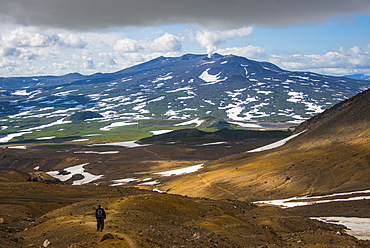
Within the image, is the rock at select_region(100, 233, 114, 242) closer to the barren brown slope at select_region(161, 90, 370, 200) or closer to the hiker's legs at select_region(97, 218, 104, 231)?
the hiker's legs at select_region(97, 218, 104, 231)

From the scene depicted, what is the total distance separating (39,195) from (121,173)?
240 ft

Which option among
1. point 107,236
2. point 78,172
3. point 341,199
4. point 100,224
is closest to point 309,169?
point 341,199

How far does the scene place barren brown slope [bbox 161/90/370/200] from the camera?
61.2 m

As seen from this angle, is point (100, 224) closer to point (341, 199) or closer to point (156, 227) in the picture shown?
point (156, 227)

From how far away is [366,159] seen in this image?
64062 millimetres

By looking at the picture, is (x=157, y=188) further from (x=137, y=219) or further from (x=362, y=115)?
(x=137, y=219)

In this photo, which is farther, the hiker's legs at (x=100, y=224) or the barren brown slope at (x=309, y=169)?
the barren brown slope at (x=309, y=169)

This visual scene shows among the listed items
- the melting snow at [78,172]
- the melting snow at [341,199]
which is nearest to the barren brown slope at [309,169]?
the melting snow at [341,199]

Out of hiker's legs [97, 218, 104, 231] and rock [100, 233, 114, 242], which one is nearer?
rock [100, 233, 114, 242]

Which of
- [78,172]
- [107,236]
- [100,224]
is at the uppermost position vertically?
[107,236]

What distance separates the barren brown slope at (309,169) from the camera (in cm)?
6116

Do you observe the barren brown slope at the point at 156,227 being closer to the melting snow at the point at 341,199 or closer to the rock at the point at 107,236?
the rock at the point at 107,236

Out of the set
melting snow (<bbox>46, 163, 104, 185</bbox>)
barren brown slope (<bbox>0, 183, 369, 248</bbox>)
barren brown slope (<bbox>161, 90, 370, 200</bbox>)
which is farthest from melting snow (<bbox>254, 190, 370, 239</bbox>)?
melting snow (<bbox>46, 163, 104, 185</bbox>)

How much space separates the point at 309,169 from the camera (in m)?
68.1
